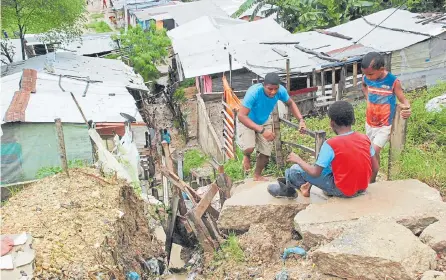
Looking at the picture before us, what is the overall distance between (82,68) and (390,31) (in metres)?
10.8

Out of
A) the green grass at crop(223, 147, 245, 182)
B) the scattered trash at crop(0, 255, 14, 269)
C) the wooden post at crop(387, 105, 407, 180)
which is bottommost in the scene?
the green grass at crop(223, 147, 245, 182)

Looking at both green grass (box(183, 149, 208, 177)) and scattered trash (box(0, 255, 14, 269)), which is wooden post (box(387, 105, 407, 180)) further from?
green grass (box(183, 149, 208, 177))

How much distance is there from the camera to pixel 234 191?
6051 mm

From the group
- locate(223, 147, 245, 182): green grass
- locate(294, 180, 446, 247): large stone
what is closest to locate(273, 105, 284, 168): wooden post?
locate(223, 147, 245, 182): green grass

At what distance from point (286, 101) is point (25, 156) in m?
8.00

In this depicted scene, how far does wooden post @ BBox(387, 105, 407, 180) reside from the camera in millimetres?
5688

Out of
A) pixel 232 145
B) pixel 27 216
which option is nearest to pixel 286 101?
pixel 27 216

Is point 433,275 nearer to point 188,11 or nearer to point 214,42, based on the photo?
point 214,42

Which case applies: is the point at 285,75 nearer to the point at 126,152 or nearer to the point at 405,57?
the point at 405,57

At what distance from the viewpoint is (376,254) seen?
12.1 feet

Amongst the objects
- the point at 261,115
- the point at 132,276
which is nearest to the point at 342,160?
the point at 261,115

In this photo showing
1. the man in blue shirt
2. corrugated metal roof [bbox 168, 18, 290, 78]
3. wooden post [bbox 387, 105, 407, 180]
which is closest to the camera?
wooden post [bbox 387, 105, 407, 180]

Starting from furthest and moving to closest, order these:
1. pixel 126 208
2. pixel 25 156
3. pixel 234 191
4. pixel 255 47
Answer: pixel 255 47, pixel 25 156, pixel 126 208, pixel 234 191

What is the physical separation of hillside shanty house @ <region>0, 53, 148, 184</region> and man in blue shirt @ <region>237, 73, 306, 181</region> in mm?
6082
